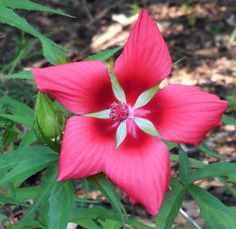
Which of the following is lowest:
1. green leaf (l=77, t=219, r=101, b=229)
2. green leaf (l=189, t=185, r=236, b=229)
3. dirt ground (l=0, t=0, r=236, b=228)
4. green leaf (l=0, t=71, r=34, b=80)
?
dirt ground (l=0, t=0, r=236, b=228)

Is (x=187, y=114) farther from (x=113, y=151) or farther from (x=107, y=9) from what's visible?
(x=107, y=9)

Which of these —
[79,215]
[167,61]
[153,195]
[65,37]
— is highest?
[167,61]

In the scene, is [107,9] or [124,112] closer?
[124,112]

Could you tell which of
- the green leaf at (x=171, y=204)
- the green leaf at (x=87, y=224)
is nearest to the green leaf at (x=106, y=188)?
the green leaf at (x=171, y=204)

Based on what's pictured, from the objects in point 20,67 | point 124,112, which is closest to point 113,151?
point 124,112

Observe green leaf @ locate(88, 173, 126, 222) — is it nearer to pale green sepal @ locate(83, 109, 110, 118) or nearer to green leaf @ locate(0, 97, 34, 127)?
pale green sepal @ locate(83, 109, 110, 118)

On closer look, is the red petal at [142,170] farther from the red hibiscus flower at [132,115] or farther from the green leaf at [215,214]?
the green leaf at [215,214]

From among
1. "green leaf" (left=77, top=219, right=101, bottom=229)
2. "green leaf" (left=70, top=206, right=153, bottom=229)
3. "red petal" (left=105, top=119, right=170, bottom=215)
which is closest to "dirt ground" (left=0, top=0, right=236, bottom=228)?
"green leaf" (left=77, top=219, right=101, bottom=229)
